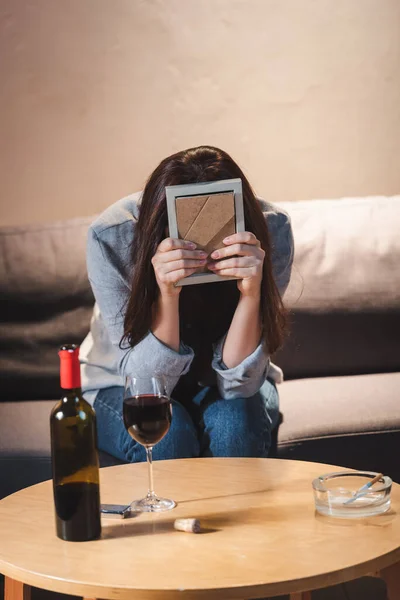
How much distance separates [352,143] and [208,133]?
499mm

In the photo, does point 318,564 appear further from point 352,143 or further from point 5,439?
point 352,143

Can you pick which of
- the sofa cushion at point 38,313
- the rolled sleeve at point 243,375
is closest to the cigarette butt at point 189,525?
the rolled sleeve at point 243,375

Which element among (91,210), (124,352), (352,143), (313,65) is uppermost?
(313,65)

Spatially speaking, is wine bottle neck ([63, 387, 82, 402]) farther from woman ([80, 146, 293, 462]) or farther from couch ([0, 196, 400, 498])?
couch ([0, 196, 400, 498])

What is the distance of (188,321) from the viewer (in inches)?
68.9

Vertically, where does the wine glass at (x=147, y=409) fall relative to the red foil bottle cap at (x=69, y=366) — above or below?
below

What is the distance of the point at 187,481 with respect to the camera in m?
1.20

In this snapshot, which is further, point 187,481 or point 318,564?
point 187,481

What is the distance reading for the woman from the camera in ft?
5.06

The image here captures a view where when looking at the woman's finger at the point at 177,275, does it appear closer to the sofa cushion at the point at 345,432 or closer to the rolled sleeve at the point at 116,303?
the rolled sleeve at the point at 116,303

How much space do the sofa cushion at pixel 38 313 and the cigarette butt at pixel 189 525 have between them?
4.42 ft

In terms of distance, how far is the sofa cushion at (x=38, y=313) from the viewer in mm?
2275

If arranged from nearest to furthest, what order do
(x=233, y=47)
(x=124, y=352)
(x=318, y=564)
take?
(x=318, y=564)
(x=124, y=352)
(x=233, y=47)

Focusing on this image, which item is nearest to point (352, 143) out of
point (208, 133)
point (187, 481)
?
point (208, 133)
